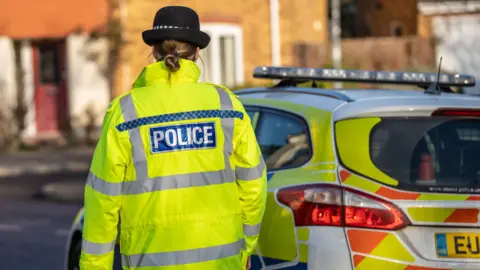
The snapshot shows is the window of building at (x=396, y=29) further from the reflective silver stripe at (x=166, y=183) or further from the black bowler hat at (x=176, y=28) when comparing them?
the reflective silver stripe at (x=166, y=183)

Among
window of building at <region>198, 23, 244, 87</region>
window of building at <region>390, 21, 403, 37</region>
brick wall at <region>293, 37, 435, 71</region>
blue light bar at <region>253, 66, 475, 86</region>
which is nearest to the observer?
blue light bar at <region>253, 66, 475, 86</region>

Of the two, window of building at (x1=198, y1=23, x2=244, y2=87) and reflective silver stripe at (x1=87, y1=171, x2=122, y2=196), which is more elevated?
reflective silver stripe at (x1=87, y1=171, x2=122, y2=196)

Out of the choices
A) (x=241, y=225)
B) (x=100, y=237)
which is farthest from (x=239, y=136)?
(x=100, y=237)

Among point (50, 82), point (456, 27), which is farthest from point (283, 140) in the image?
point (456, 27)

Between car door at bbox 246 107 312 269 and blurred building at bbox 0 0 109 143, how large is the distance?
1780cm

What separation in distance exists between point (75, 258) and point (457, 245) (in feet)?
9.48

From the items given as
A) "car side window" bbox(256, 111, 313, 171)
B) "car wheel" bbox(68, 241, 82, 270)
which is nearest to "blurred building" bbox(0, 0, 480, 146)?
"car wheel" bbox(68, 241, 82, 270)

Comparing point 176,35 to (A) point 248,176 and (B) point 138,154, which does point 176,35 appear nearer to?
(B) point 138,154

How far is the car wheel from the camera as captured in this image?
6953 mm

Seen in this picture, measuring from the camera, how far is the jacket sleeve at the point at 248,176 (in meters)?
4.10

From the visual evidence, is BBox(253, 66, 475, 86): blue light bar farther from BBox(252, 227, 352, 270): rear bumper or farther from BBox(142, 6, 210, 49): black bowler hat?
BBox(142, 6, 210, 49): black bowler hat

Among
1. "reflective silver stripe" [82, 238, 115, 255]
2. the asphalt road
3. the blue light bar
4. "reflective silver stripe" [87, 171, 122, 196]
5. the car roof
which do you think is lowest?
the asphalt road

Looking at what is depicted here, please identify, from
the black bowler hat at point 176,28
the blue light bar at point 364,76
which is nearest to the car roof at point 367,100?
the blue light bar at point 364,76

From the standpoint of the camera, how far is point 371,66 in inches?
1122
